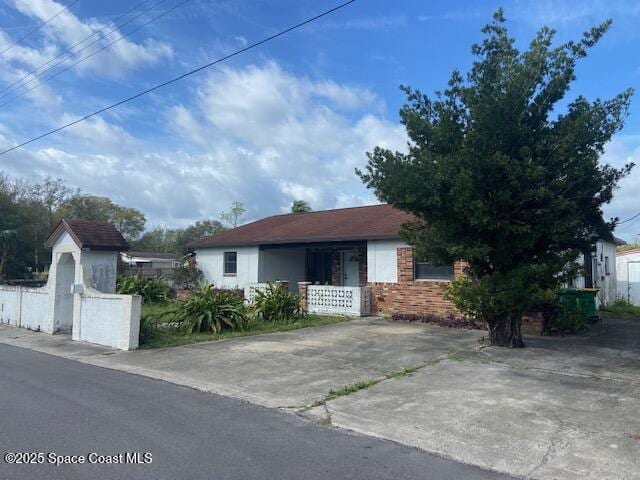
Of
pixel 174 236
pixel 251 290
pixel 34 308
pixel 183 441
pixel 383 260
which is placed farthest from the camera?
pixel 174 236

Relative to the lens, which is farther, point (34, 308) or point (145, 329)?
point (34, 308)

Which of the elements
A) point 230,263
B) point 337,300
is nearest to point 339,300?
point 337,300

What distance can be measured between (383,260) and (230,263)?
28.6ft

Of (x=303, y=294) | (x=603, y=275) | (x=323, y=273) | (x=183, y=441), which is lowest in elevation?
(x=183, y=441)

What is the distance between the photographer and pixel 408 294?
626 inches

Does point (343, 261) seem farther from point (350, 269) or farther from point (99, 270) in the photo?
point (99, 270)

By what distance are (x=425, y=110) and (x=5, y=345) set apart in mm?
11201

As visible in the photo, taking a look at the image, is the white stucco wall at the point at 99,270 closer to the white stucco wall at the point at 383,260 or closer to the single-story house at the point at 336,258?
the single-story house at the point at 336,258

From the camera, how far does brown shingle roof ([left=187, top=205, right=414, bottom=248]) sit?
17.7m

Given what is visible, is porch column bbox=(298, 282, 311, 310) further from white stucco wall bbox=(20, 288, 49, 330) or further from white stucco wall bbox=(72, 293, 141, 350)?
white stucco wall bbox=(20, 288, 49, 330)

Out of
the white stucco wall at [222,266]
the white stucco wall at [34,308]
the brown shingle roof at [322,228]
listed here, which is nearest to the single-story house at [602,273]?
the brown shingle roof at [322,228]

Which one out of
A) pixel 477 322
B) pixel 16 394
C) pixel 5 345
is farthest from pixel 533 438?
pixel 5 345

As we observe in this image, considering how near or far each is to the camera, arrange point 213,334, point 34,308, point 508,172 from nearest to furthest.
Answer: point 508,172
point 213,334
point 34,308

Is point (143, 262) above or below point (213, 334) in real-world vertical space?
above
